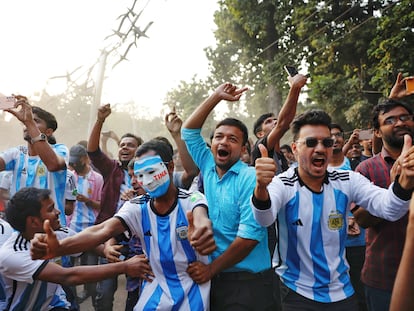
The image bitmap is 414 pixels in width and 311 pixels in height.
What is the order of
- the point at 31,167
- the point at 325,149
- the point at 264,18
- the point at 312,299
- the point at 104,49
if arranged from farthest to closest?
the point at 264,18, the point at 104,49, the point at 31,167, the point at 325,149, the point at 312,299

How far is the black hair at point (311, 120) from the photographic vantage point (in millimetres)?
2615

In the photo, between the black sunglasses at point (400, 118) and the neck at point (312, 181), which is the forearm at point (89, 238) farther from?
Result: the black sunglasses at point (400, 118)

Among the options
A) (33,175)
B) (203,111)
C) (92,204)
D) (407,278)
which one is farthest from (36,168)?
(407,278)

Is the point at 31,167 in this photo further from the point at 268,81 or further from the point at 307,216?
the point at 268,81

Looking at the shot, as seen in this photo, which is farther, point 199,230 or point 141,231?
point 141,231

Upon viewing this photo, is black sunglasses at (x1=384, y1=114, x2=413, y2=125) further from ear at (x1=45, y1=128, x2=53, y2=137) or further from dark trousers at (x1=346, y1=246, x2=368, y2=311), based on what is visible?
ear at (x1=45, y1=128, x2=53, y2=137)

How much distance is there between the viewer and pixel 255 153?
3.60 meters

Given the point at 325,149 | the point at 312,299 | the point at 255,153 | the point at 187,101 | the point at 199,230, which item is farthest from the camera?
the point at 187,101

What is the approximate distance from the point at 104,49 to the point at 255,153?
480 inches

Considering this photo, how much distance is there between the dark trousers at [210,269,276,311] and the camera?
104 inches

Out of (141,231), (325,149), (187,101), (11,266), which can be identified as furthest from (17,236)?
(187,101)

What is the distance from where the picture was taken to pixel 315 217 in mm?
2393

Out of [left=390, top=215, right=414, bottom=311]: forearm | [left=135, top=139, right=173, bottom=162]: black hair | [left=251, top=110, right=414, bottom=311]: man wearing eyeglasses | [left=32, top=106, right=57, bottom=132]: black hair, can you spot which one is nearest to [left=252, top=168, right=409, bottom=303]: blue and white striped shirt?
[left=251, top=110, right=414, bottom=311]: man wearing eyeglasses

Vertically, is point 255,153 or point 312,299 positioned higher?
point 255,153
